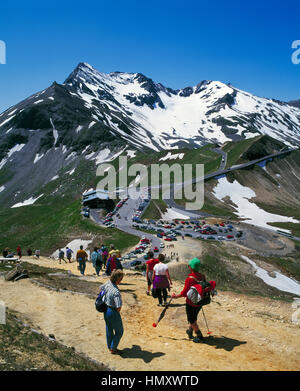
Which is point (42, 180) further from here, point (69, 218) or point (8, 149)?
point (69, 218)

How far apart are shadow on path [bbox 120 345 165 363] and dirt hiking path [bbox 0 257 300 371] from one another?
0.03 meters

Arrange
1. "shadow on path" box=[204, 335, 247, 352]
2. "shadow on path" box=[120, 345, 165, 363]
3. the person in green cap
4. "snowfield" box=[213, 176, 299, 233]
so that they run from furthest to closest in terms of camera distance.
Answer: "snowfield" box=[213, 176, 299, 233], the person in green cap, "shadow on path" box=[204, 335, 247, 352], "shadow on path" box=[120, 345, 165, 363]

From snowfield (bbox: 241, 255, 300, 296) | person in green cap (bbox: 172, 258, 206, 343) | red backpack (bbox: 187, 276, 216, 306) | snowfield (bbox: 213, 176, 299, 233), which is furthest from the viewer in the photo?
snowfield (bbox: 213, 176, 299, 233)

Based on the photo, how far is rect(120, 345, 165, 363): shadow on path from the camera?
33.9 ft

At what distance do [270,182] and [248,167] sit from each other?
10233 millimetres

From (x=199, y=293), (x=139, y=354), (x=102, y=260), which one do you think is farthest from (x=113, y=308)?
(x=102, y=260)

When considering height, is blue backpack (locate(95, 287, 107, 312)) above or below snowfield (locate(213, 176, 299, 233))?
below

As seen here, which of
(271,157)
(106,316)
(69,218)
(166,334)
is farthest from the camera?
(271,157)

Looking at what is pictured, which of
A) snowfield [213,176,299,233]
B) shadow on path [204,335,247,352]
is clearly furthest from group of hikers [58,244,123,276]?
snowfield [213,176,299,233]

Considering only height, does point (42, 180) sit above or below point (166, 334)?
above

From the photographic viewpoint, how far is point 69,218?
269ft

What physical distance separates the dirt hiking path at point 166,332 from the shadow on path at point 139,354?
0.03m

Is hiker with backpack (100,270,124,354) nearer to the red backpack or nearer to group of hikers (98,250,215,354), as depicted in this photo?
group of hikers (98,250,215,354)
